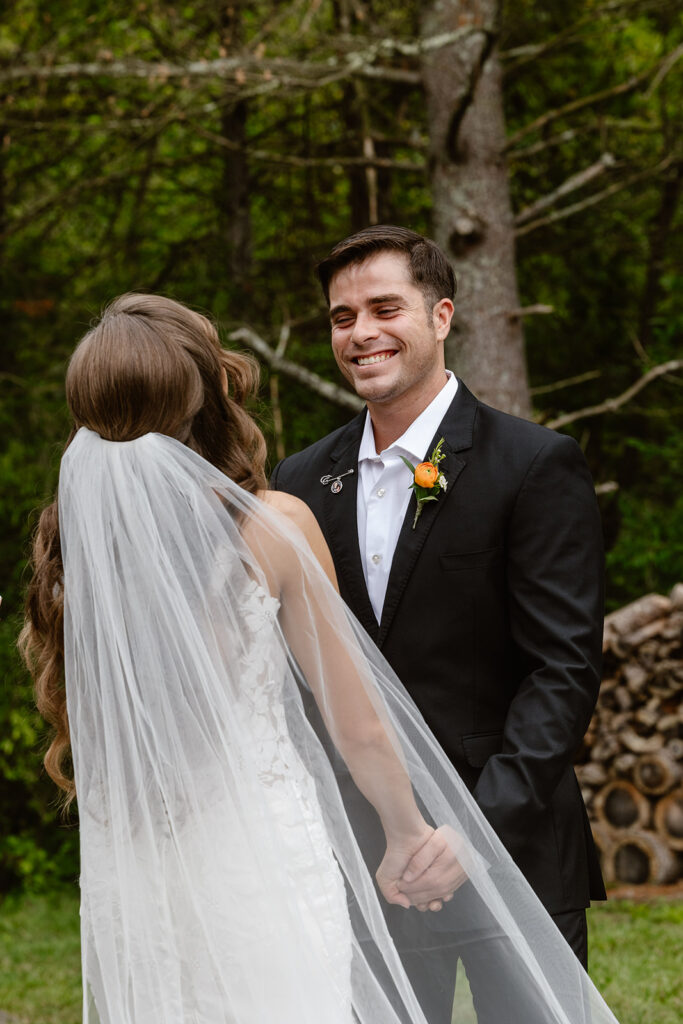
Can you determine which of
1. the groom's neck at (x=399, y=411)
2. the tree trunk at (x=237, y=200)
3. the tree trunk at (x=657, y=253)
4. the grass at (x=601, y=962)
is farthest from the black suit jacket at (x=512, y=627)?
the tree trunk at (x=657, y=253)

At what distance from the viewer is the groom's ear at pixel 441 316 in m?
2.99

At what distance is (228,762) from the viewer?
7.12 ft

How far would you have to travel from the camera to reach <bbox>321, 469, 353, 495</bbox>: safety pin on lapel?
301 cm

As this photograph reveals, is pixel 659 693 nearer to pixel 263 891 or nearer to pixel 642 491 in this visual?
pixel 642 491

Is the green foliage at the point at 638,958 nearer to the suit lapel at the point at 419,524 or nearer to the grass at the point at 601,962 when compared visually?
the grass at the point at 601,962

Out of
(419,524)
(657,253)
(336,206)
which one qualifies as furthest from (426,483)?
(336,206)

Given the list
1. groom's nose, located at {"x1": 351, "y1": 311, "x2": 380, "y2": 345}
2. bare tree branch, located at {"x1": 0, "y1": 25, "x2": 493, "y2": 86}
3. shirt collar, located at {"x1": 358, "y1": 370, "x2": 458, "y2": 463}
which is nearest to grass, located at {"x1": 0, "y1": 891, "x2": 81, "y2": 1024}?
shirt collar, located at {"x1": 358, "y1": 370, "x2": 458, "y2": 463}

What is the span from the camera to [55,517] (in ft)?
8.05

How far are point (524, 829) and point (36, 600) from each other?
116 centimetres

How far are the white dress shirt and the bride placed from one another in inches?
17.8

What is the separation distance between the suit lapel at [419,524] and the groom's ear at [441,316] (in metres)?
0.26

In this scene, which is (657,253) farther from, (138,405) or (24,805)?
(138,405)

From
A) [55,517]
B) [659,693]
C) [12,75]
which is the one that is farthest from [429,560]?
[12,75]

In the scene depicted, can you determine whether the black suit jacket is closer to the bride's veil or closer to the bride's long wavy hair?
the bride's veil
